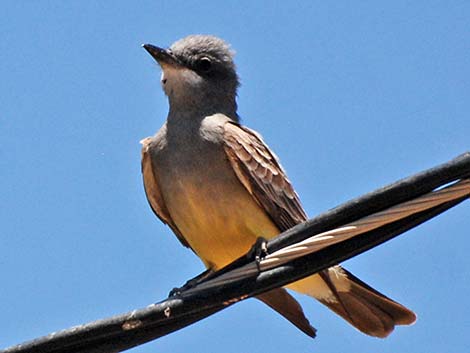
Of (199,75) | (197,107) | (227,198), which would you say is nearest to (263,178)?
(227,198)

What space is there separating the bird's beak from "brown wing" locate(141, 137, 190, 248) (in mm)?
778

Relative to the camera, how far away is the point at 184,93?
7973mm

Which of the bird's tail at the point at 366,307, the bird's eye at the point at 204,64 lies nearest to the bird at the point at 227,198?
the bird's tail at the point at 366,307

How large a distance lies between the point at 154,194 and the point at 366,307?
6.15 ft

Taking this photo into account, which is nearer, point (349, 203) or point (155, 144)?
point (349, 203)

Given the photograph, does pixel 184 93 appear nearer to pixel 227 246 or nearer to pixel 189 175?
pixel 189 175

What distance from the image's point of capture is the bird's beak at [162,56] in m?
7.93

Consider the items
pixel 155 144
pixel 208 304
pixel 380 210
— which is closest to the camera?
pixel 380 210

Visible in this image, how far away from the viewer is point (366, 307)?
22.0ft

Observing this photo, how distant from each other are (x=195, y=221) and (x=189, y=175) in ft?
1.08

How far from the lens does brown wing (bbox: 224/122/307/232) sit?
695cm

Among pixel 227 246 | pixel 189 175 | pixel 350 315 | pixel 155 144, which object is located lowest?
pixel 350 315

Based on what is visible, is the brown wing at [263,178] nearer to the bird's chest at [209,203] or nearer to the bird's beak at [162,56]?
the bird's chest at [209,203]

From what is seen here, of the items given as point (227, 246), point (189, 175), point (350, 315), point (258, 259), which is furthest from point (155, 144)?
point (258, 259)
